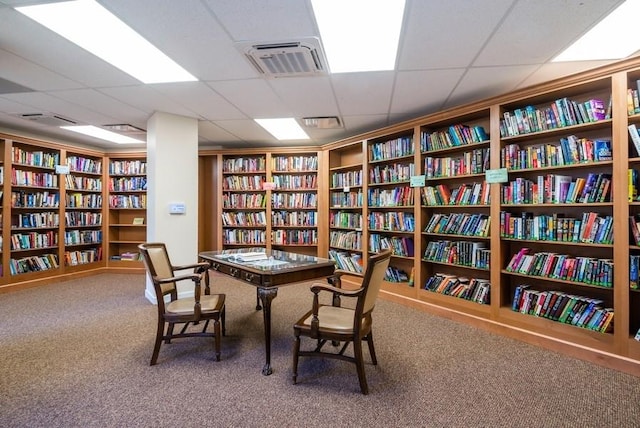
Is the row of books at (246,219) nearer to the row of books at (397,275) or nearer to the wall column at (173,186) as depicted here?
the wall column at (173,186)

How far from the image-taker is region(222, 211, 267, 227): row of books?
17.5 ft

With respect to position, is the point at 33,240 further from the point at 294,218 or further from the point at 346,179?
the point at 346,179

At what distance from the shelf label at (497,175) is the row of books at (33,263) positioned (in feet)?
21.3

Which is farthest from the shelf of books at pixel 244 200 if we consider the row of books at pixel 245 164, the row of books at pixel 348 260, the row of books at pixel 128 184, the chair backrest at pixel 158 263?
the chair backrest at pixel 158 263

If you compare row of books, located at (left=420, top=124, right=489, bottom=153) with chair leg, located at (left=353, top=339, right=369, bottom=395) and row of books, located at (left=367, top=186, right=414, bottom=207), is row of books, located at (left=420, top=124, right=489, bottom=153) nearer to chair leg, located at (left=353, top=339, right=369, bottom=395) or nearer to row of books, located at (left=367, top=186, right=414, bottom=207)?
row of books, located at (left=367, top=186, right=414, bottom=207)

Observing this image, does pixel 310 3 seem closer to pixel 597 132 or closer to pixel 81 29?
pixel 81 29

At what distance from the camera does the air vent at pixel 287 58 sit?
216 cm

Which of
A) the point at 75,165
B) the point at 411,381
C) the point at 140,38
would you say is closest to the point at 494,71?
the point at 411,381

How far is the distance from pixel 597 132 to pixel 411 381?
8.89ft

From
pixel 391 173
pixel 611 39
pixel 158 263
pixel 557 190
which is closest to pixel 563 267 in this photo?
pixel 557 190

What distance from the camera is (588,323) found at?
239 cm

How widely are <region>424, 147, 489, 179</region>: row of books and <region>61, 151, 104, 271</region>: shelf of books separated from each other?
5.81m

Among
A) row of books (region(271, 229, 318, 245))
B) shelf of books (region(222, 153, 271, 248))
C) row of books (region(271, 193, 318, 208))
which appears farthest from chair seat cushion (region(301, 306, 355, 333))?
shelf of books (region(222, 153, 271, 248))

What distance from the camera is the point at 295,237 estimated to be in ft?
17.1
